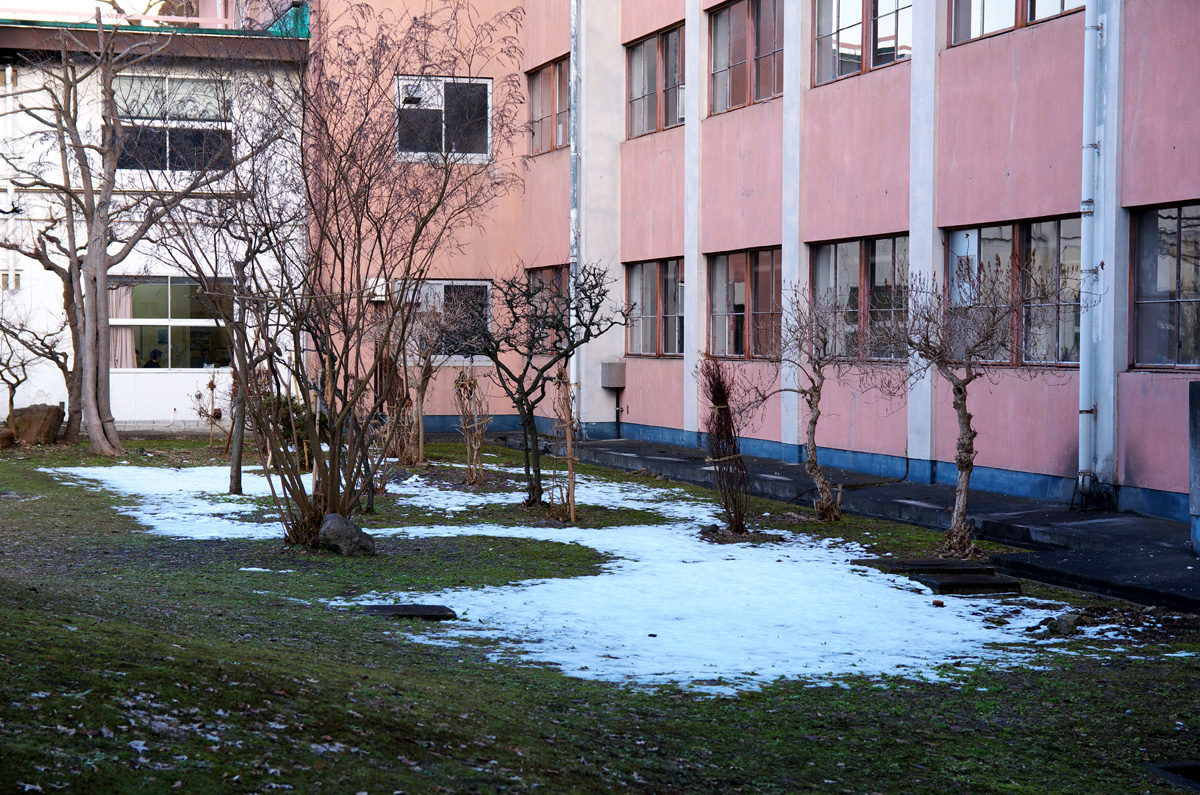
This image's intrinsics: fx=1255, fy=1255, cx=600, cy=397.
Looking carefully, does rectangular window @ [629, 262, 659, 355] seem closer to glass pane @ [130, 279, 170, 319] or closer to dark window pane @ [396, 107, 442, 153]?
dark window pane @ [396, 107, 442, 153]

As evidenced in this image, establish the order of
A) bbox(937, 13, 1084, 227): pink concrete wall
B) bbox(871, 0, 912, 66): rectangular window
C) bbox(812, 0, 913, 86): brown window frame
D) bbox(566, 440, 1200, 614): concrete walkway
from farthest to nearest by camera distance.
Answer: bbox(812, 0, 913, 86): brown window frame, bbox(871, 0, 912, 66): rectangular window, bbox(937, 13, 1084, 227): pink concrete wall, bbox(566, 440, 1200, 614): concrete walkway

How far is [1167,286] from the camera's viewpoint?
39.2 feet

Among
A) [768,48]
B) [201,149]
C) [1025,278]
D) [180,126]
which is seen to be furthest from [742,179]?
[180,126]

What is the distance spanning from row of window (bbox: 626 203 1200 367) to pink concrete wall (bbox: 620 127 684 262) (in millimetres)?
1472

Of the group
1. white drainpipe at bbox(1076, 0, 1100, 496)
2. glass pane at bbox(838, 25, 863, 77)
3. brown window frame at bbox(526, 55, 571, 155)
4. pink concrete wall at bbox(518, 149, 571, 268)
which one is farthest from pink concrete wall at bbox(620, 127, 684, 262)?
white drainpipe at bbox(1076, 0, 1100, 496)

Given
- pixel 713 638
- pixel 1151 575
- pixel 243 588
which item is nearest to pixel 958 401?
pixel 1151 575

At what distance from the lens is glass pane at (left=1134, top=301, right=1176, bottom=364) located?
11945 millimetres

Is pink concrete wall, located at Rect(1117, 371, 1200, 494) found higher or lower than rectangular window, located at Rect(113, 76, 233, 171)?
lower

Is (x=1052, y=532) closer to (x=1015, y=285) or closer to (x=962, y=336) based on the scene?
(x=962, y=336)

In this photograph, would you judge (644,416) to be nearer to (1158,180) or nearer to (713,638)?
(1158,180)

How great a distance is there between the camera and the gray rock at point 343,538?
10.7 meters

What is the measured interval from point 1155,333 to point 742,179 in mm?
8037

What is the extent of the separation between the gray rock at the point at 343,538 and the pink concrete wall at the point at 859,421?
24.5 feet

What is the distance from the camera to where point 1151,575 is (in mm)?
9281
